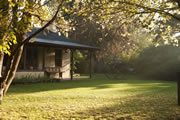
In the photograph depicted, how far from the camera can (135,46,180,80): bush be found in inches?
725

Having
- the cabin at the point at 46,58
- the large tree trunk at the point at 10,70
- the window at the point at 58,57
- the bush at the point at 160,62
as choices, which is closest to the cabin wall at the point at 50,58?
the cabin at the point at 46,58

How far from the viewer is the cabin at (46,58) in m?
14.7

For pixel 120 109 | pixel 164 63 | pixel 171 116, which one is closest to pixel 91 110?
pixel 120 109

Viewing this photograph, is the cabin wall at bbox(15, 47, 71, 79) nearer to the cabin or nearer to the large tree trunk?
the cabin

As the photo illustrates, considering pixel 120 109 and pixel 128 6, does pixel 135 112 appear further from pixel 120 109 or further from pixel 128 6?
pixel 128 6

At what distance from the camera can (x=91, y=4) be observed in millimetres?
5266

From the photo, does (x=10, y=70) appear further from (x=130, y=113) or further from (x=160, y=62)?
(x=160, y=62)

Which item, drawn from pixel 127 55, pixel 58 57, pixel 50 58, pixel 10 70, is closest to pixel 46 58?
pixel 50 58

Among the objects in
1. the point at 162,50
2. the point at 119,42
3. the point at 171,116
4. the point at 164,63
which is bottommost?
the point at 171,116

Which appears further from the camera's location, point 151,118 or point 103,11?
point 103,11

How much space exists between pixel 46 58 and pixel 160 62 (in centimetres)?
1031

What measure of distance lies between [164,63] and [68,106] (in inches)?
585

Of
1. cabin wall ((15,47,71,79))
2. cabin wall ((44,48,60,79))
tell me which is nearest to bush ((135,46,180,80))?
cabin wall ((15,47,71,79))

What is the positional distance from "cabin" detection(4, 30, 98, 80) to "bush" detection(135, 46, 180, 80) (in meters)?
6.36
